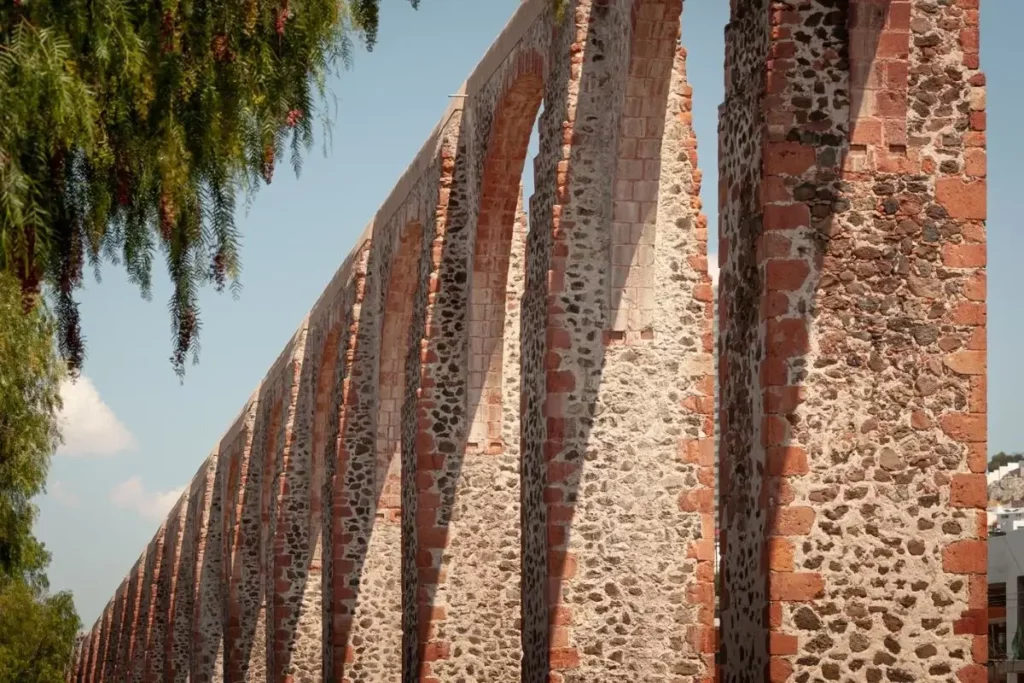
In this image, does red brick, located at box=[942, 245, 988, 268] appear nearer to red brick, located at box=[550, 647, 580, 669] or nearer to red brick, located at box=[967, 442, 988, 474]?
red brick, located at box=[967, 442, 988, 474]

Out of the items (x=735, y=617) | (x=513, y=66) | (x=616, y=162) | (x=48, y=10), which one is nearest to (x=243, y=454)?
(x=513, y=66)

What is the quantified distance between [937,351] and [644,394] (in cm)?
426

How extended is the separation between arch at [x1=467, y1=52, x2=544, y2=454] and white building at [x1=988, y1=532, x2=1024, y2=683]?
11.7m

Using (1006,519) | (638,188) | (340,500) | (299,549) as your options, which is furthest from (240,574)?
(638,188)

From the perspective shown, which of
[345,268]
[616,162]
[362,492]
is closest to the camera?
[616,162]

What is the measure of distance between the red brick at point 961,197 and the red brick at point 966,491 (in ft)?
4.74

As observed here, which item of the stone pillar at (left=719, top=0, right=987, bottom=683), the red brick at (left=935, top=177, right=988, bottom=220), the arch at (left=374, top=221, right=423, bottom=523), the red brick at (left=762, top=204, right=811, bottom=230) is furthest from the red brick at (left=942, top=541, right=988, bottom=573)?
the arch at (left=374, top=221, right=423, bottom=523)

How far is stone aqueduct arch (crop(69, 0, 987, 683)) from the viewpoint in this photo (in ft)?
30.7

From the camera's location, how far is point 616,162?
13500mm

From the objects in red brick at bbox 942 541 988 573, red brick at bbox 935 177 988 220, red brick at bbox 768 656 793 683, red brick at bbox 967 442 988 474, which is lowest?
red brick at bbox 768 656 793 683

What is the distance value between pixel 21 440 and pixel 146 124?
1235cm

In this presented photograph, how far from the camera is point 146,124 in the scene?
7352 mm

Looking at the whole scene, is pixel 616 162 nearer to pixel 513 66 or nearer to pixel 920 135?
pixel 513 66

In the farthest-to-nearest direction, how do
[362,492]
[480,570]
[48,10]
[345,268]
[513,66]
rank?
[345,268], [362,492], [480,570], [513,66], [48,10]
